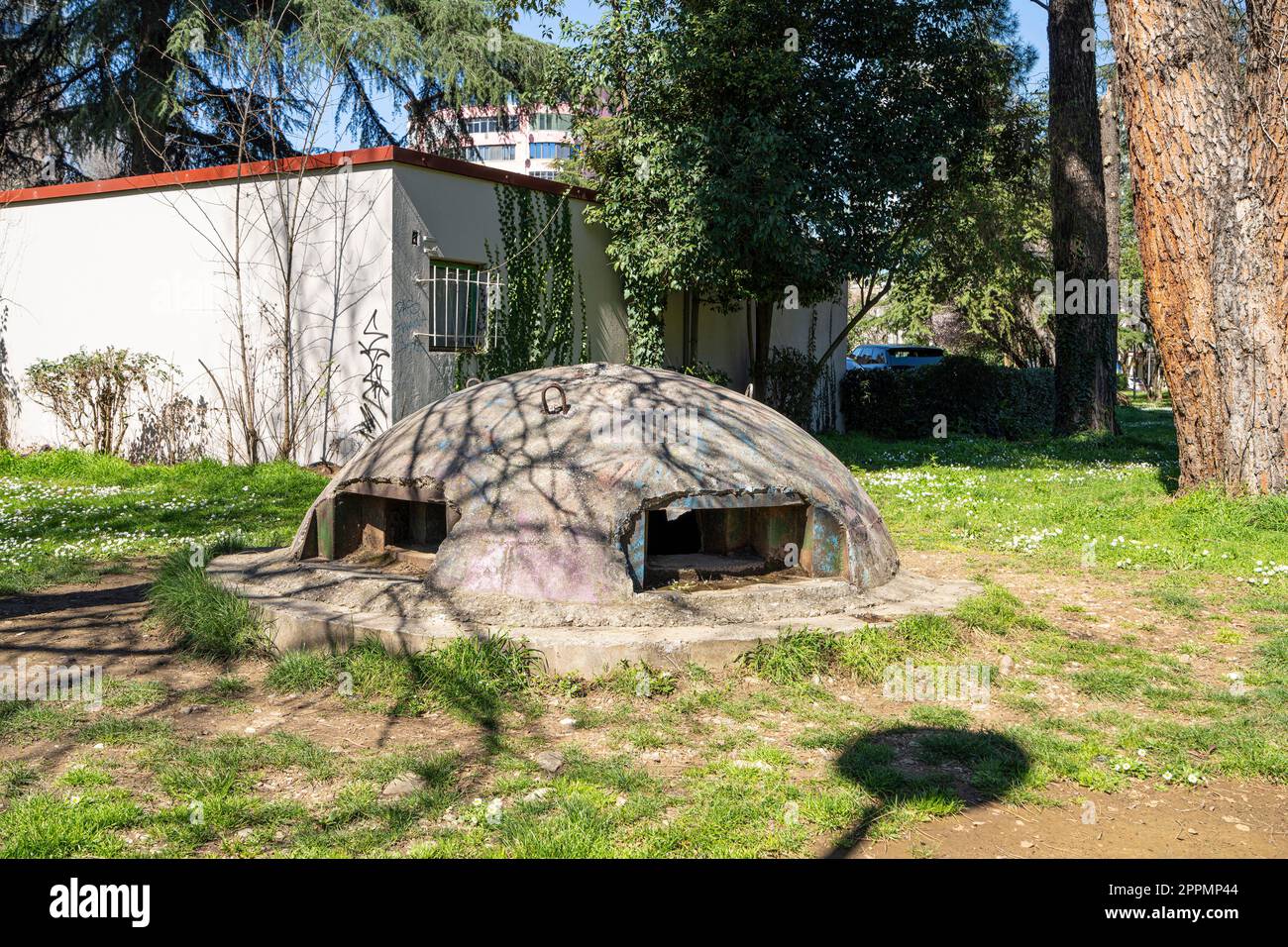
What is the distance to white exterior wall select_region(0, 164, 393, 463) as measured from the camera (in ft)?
41.9

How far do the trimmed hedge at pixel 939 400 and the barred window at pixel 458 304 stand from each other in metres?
10.3

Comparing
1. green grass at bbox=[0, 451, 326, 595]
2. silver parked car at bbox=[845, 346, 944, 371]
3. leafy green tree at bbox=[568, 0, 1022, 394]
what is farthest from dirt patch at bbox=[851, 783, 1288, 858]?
silver parked car at bbox=[845, 346, 944, 371]

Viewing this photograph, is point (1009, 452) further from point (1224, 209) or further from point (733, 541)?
point (733, 541)

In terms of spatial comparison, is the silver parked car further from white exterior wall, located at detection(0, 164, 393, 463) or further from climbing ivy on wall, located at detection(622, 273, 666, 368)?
white exterior wall, located at detection(0, 164, 393, 463)

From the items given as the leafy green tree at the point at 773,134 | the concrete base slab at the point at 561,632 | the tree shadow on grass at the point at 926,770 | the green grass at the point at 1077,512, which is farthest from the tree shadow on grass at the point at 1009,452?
the tree shadow on grass at the point at 926,770

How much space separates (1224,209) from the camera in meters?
9.88

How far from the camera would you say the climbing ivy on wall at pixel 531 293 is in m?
14.1

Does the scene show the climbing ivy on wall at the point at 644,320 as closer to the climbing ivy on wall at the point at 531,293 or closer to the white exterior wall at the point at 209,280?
the climbing ivy on wall at the point at 531,293

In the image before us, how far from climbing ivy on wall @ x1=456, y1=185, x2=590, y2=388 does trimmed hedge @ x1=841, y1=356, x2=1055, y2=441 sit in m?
8.35

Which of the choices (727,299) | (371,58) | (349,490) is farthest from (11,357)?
(349,490)

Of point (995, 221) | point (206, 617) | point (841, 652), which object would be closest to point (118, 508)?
point (206, 617)

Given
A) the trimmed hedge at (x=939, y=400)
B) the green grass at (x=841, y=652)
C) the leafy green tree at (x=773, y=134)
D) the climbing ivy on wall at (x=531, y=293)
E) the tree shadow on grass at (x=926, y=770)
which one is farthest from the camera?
the trimmed hedge at (x=939, y=400)
